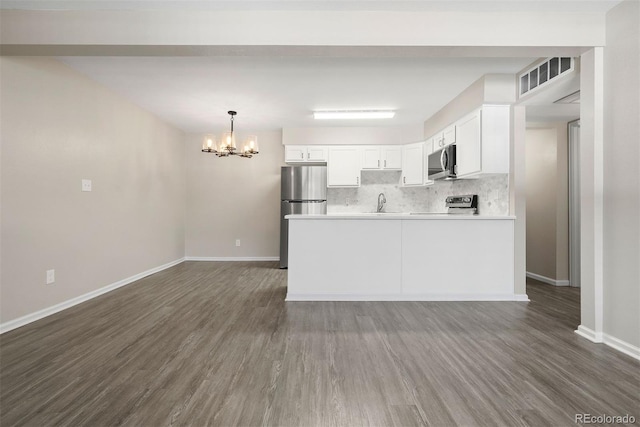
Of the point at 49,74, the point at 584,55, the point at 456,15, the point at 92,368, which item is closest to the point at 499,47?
the point at 456,15

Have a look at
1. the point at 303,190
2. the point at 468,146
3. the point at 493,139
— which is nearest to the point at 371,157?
the point at 303,190

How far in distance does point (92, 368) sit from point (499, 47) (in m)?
3.59

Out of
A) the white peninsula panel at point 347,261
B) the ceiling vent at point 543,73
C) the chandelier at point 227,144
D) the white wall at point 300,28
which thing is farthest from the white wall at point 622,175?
the chandelier at point 227,144

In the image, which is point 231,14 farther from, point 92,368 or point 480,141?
point 480,141

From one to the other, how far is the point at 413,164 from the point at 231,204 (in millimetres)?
3528

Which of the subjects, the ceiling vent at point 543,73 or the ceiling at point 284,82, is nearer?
the ceiling vent at point 543,73

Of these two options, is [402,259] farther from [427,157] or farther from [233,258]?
[233,258]

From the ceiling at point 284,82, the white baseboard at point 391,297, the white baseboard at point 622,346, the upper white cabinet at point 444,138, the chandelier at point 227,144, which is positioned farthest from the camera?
the chandelier at point 227,144

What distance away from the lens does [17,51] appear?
246cm

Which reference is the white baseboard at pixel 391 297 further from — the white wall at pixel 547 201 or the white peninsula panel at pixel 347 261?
the white wall at pixel 547 201

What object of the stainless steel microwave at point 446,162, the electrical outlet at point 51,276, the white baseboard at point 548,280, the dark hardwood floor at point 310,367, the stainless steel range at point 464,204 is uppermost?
the stainless steel microwave at point 446,162

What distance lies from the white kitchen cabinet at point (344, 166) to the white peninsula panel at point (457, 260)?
2446mm

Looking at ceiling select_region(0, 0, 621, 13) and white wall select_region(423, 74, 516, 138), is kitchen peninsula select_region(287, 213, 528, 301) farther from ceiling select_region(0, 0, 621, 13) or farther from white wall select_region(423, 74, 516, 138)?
ceiling select_region(0, 0, 621, 13)

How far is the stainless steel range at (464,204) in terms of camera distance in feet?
13.8
